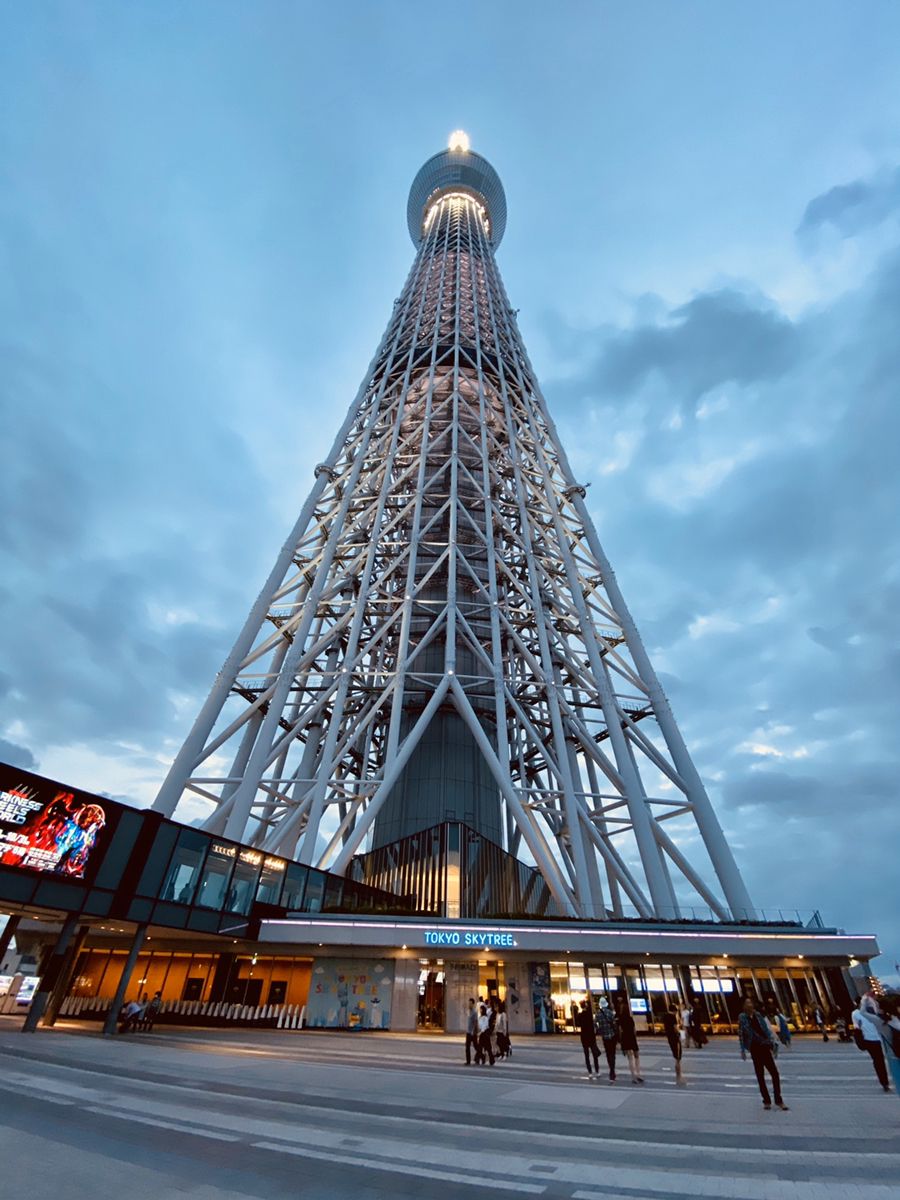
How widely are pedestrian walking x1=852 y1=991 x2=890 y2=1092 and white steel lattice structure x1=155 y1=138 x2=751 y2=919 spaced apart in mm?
17818

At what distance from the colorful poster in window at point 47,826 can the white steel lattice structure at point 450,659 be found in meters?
9.62

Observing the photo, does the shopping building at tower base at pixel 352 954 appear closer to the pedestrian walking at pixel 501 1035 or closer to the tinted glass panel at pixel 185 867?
the tinted glass panel at pixel 185 867

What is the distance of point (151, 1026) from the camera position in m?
22.1

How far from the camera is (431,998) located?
85.7 ft

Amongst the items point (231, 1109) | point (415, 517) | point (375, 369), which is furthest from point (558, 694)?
point (375, 369)

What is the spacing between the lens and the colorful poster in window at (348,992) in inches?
936

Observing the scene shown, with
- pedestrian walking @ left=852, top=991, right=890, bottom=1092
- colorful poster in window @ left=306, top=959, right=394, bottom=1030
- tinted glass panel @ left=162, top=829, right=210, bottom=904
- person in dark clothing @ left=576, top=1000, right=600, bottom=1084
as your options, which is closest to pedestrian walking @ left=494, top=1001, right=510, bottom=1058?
person in dark clothing @ left=576, top=1000, right=600, bottom=1084

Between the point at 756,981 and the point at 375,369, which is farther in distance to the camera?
the point at 375,369

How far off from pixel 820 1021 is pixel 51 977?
27332mm

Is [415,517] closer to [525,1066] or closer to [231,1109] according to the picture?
[525,1066]

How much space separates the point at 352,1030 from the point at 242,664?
19.5 m

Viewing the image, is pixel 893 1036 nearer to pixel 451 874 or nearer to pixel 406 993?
pixel 406 993

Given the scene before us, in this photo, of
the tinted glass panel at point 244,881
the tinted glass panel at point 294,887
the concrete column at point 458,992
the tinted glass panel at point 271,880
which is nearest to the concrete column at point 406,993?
the concrete column at point 458,992

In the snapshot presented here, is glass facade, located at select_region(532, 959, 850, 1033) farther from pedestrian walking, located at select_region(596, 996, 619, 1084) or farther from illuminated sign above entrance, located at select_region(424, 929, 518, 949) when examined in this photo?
pedestrian walking, located at select_region(596, 996, 619, 1084)
